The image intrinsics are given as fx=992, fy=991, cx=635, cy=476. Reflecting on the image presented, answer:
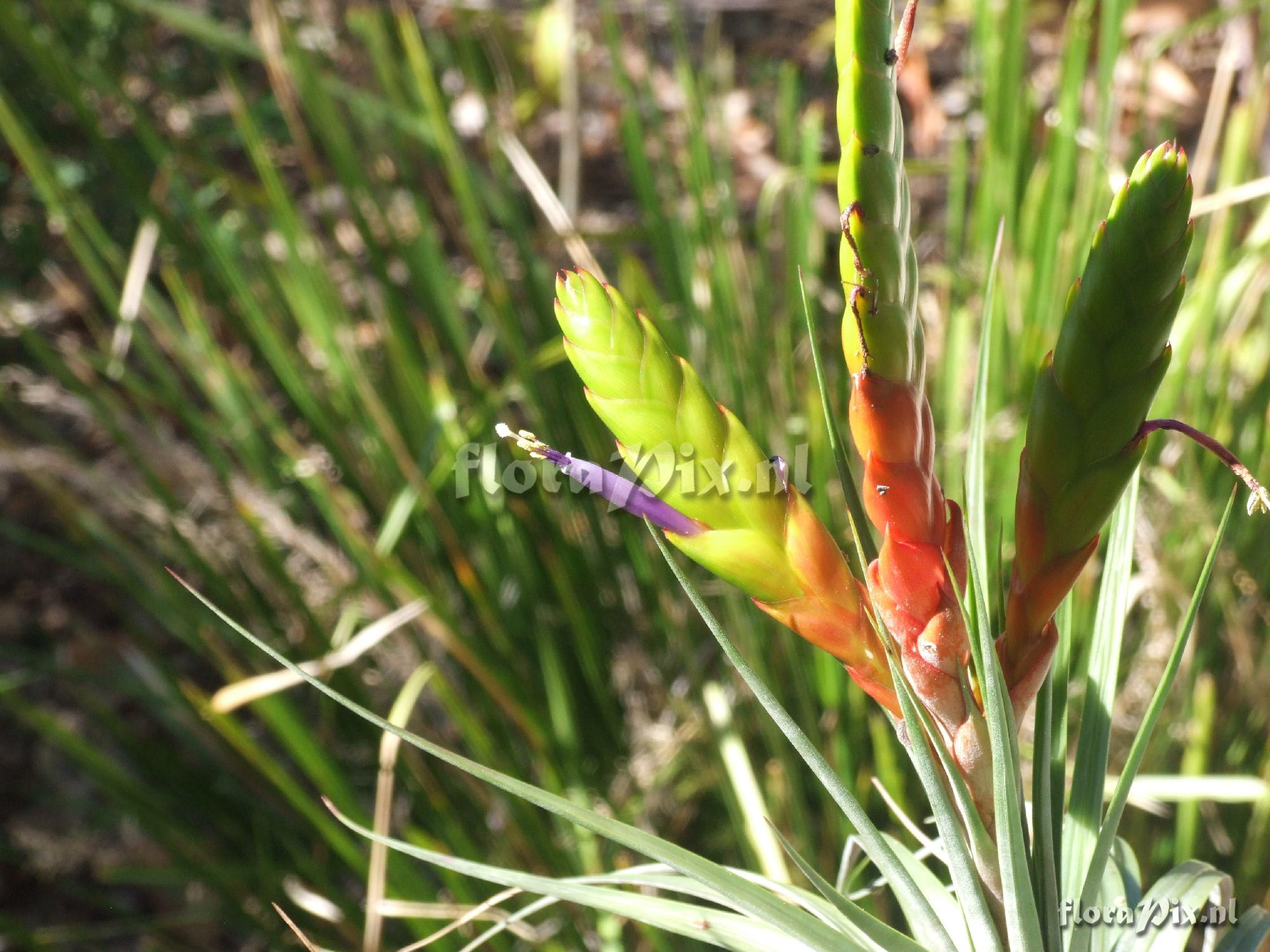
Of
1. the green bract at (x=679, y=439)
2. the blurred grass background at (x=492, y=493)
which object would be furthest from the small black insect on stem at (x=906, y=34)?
the blurred grass background at (x=492, y=493)

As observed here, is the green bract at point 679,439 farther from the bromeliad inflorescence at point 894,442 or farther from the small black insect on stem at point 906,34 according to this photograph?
the small black insect on stem at point 906,34

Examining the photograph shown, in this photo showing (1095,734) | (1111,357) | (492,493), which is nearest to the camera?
(1111,357)

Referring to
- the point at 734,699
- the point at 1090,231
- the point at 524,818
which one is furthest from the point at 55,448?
the point at 1090,231

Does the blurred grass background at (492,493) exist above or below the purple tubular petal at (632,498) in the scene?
above

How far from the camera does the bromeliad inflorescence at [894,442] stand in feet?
0.85

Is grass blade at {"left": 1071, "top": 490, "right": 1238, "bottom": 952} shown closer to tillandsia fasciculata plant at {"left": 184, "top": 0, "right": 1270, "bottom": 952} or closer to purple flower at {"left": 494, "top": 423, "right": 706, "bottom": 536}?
tillandsia fasciculata plant at {"left": 184, "top": 0, "right": 1270, "bottom": 952}

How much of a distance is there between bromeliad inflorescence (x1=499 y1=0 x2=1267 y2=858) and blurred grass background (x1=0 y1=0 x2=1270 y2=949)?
17.5 inches

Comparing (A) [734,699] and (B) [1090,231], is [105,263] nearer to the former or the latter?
(A) [734,699]

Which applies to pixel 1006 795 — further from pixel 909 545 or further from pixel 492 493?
pixel 492 493

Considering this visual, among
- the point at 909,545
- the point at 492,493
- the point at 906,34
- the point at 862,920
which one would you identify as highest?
the point at 492,493

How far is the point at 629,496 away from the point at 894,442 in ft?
0.28

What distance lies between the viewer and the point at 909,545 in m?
0.32

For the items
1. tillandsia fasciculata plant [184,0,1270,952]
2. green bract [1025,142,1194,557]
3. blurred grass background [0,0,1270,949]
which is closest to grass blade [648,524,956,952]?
tillandsia fasciculata plant [184,0,1270,952]

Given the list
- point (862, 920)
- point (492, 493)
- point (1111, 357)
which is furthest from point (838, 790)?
point (492, 493)
